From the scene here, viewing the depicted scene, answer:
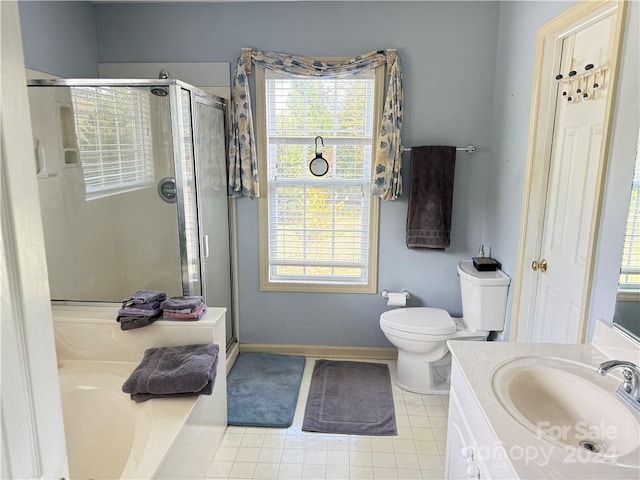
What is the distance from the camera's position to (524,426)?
118cm

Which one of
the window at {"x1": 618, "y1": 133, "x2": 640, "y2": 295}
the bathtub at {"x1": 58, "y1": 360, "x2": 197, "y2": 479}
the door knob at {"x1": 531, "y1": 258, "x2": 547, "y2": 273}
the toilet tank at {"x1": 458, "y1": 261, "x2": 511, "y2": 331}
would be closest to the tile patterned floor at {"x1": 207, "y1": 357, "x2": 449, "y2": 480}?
the bathtub at {"x1": 58, "y1": 360, "x2": 197, "y2": 479}

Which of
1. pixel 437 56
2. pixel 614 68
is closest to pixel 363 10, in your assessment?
pixel 437 56

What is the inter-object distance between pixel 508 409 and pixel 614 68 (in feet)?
4.35

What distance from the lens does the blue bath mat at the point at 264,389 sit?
2.63 meters

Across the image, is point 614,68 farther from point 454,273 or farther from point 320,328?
point 320,328

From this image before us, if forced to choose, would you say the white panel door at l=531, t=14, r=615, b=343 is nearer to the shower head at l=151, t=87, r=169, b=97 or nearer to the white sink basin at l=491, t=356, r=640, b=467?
the white sink basin at l=491, t=356, r=640, b=467

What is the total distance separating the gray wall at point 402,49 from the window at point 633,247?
1.61 meters

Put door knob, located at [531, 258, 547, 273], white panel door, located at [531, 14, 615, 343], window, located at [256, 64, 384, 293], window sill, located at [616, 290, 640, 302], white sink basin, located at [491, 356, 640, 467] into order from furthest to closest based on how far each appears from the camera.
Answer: window, located at [256, 64, 384, 293] < door knob, located at [531, 258, 547, 273] < white panel door, located at [531, 14, 615, 343] < window sill, located at [616, 290, 640, 302] < white sink basin, located at [491, 356, 640, 467]

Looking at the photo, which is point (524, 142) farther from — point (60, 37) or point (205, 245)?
point (60, 37)

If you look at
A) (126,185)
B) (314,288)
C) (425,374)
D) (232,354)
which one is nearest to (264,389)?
(232,354)

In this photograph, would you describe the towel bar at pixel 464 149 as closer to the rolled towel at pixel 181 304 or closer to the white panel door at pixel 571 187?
the white panel door at pixel 571 187

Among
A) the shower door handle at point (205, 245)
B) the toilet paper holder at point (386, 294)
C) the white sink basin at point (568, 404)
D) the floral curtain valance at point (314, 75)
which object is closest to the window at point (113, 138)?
the shower door handle at point (205, 245)

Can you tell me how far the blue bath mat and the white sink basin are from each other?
5.01ft

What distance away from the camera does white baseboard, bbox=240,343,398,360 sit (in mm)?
3400
